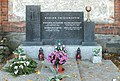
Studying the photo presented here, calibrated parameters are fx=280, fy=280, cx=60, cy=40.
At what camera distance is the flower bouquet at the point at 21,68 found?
6250mm

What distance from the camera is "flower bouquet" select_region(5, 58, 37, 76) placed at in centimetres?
625

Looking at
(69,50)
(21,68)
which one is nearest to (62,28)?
(69,50)

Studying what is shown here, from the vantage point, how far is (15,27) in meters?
9.91

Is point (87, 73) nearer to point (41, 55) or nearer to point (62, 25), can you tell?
point (41, 55)

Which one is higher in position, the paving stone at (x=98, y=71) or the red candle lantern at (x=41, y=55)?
the red candle lantern at (x=41, y=55)

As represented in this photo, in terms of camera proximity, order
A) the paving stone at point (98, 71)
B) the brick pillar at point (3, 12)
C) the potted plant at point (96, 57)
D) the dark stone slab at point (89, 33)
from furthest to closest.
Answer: the brick pillar at point (3, 12) < the dark stone slab at point (89, 33) < the potted plant at point (96, 57) < the paving stone at point (98, 71)

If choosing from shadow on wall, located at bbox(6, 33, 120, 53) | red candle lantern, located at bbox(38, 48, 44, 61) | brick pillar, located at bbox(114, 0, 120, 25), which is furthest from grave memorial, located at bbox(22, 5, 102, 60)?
brick pillar, located at bbox(114, 0, 120, 25)

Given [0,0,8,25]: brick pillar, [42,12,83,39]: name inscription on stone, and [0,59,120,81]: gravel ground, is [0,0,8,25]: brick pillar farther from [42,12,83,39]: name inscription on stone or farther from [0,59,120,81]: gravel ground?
[0,59,120,81]: gravel ground

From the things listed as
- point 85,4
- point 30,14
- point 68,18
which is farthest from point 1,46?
point 85,4

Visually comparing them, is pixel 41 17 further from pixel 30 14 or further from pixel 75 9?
pixel 75 9

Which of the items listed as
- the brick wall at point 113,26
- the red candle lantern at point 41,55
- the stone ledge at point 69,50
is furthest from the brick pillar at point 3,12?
the brick wall at point 113,26

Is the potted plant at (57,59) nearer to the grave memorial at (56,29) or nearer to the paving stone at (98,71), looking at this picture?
the paving stone at (98,71)

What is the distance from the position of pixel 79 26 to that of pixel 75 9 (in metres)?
1.50

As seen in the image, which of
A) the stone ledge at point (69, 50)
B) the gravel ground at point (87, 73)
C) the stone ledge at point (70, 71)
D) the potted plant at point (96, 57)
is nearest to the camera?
the stone ledge at point (70, 71)
